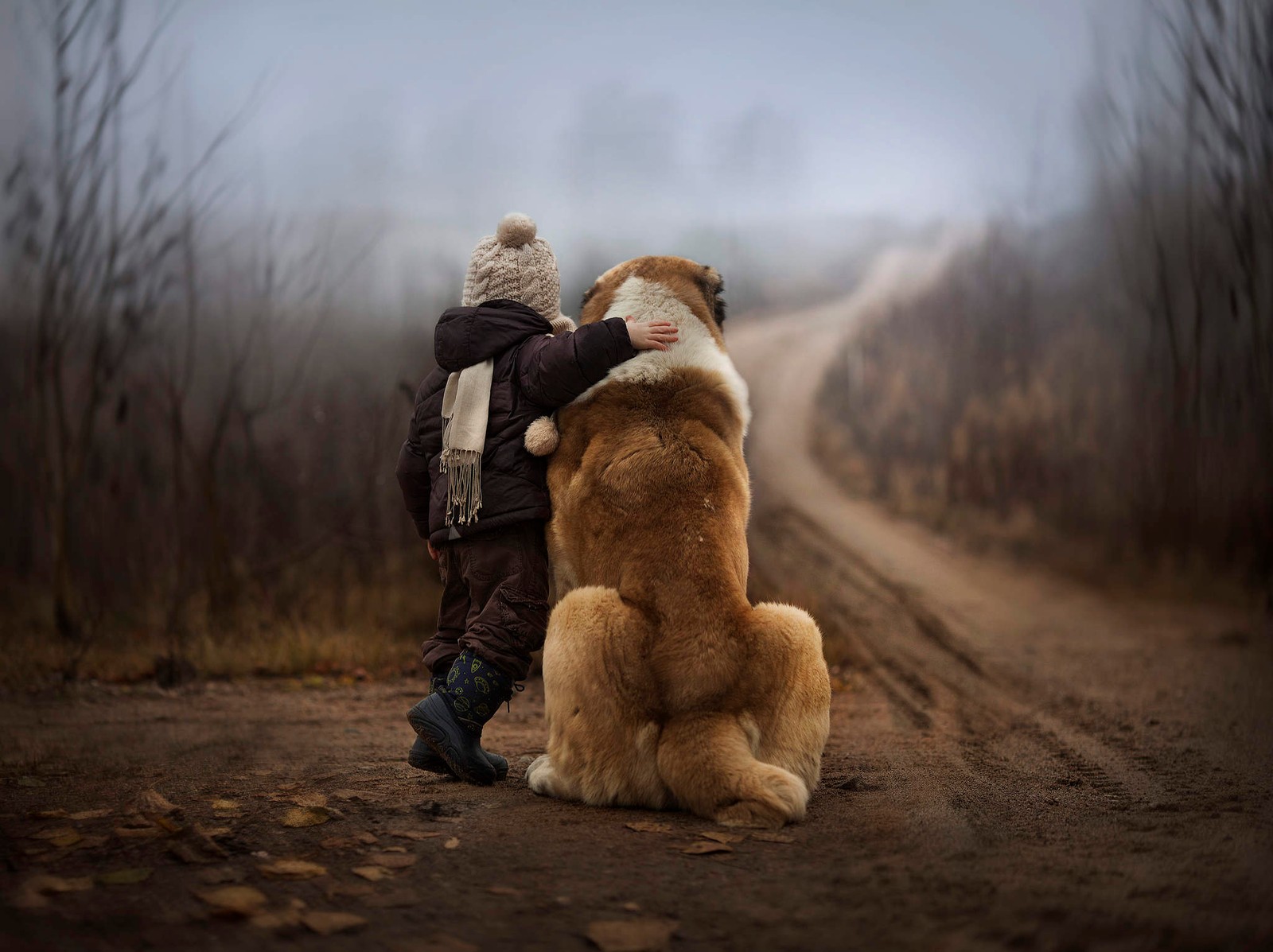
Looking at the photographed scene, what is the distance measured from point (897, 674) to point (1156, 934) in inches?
164

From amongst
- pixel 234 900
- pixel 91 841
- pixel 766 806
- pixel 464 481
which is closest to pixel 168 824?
pixel 91 841

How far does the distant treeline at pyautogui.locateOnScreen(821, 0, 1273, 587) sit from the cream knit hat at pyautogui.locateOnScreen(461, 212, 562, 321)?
650 cm

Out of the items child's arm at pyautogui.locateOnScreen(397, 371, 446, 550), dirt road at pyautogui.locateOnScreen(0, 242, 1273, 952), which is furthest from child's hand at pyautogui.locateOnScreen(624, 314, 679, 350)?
dirt road at pyautogui.locateOnScreen(0, 242, 1273, 952)

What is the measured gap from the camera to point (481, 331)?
11.4 ft

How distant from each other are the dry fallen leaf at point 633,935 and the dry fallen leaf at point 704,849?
1.50 feet

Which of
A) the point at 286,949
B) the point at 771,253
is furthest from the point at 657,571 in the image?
the point at 771,253

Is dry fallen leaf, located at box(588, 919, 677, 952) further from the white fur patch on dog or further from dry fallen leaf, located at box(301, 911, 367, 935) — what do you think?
the white fur patch on dog

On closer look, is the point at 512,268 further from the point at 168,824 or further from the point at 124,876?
the point at 124,876

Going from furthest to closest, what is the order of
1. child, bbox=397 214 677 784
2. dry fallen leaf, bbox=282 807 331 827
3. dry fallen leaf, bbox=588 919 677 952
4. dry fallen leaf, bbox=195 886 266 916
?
child, bbox=397 214 677 784
dry fallen leaf, bbox=282 807 331 827
dry fallen leaf, bbox=195 886 266 916
dry fallen leaf, bbox=588 919 677 952

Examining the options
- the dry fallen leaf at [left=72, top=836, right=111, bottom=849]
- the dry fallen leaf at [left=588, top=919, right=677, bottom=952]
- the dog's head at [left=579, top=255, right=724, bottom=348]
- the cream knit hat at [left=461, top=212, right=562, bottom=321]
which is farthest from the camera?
the cream knit hat at [left=461, top=212, right=562, bottom=321]

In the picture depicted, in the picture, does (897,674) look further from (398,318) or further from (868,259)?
(868,259)

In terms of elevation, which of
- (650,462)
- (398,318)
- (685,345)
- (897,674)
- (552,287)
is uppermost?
(398,318)

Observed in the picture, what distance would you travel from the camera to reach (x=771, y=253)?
2850cm

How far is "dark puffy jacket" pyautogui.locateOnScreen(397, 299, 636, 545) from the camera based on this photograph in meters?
3.26
